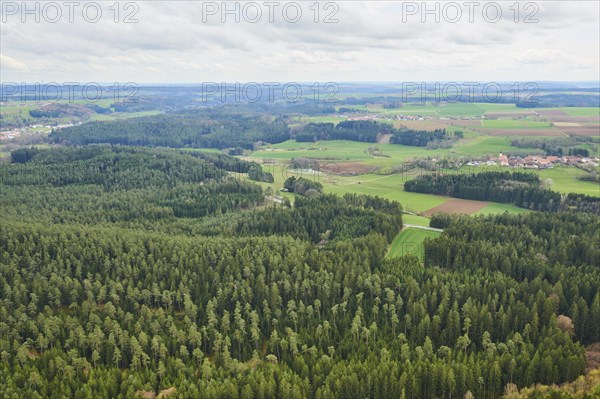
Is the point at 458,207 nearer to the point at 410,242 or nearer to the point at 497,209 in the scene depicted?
the point at 497,209

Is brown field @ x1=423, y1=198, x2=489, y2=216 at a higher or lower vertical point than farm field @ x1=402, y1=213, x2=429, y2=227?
higher

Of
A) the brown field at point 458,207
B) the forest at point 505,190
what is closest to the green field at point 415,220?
the brown field at point 458,207

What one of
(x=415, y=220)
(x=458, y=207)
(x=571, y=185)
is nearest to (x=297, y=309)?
(x=415, y=220)

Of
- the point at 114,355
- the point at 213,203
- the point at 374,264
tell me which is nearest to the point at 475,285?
the point at 374,264

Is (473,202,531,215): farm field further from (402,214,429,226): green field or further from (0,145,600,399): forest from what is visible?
(0,145,600,399): forest

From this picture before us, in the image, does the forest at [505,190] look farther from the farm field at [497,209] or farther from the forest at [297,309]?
the forest at [297,309]

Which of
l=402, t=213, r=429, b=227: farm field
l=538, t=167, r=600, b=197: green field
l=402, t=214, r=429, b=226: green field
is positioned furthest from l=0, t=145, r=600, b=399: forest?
l=538, t=167, r=600, b=197: green field
